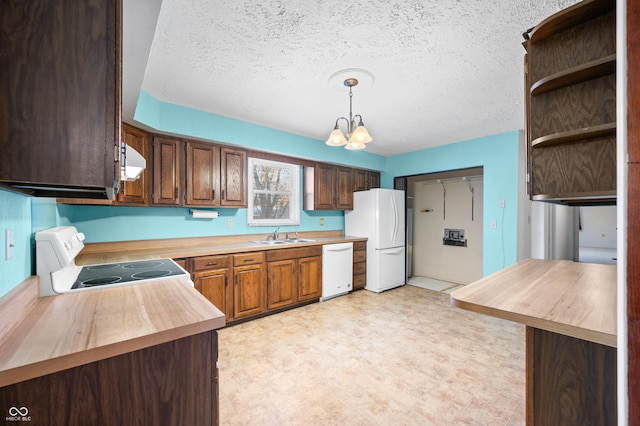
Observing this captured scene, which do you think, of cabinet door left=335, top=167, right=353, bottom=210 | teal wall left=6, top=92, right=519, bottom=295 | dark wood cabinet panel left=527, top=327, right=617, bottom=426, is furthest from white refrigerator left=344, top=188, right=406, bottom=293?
dark wood cabinet panel left=527, top=327, right=617, bottom=426

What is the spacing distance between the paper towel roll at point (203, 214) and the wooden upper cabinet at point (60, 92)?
241 centimetres

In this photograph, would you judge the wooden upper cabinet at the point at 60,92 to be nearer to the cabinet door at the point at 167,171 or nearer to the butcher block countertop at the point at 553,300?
the butcher block countertop at the point at 553,300

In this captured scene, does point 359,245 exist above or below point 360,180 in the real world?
below

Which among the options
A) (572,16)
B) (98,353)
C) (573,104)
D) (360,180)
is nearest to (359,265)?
(360,180)

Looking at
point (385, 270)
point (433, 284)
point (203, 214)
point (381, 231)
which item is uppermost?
point (203, 214)

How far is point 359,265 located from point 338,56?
3.15 metres

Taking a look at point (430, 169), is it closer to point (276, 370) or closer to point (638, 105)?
point (276, 370)

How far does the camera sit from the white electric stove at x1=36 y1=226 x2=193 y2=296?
4.32 ft

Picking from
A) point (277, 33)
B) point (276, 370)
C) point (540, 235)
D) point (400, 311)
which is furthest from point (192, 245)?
point (540, 235)

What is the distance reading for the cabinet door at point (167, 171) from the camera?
2738mm

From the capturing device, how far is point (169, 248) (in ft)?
9.84

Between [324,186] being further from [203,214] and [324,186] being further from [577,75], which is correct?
[577,75]

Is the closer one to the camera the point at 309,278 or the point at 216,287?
the point at 216,287

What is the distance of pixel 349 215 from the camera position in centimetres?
477
